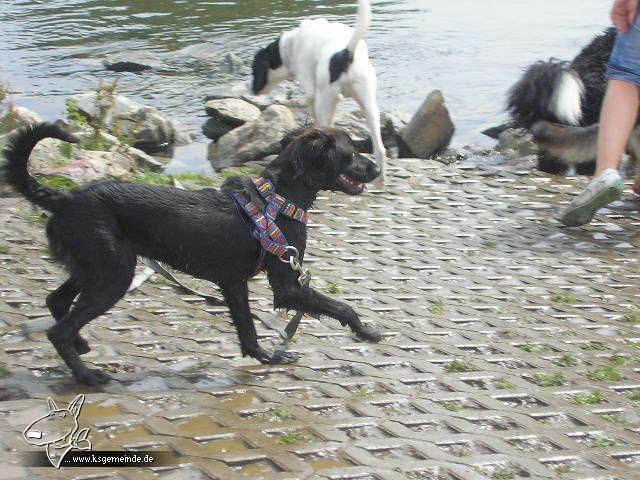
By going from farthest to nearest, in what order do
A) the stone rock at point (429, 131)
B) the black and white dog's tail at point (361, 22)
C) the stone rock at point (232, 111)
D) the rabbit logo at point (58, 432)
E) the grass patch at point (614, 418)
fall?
the stone rock at point (232, 111)
the stone rock at point (429, 131)
the black and white dog's tail at point (361, 22)
the grass patch at point (614, 418)
the rabbit logo at point (58, 432)

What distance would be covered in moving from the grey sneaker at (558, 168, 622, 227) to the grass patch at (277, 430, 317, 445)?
3.14m

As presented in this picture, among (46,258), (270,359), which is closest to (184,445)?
(270,359)

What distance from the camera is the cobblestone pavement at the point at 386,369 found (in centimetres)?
291

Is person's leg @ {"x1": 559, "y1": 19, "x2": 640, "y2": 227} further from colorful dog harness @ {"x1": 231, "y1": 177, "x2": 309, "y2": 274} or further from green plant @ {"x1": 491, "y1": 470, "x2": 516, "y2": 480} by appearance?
green plant @ {"x1": 491, "y1": 470, "x2": 516, "y2": 480}

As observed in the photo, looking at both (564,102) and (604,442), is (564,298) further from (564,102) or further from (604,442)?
Result: (564,102)

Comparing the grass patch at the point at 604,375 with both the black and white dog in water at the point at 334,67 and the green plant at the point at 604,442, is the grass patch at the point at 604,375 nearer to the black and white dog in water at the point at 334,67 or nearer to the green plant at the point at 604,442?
the green plant at the point at 604,442

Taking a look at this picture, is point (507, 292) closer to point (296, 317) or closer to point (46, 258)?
point (296, 317)

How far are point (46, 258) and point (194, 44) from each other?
8.70 metres

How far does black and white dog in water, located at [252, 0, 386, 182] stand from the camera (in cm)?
696

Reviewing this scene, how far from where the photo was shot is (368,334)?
3.84 m

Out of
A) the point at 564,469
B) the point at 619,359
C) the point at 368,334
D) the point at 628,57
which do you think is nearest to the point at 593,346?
the point at 619,359

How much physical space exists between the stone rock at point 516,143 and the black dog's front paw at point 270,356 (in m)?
5.08

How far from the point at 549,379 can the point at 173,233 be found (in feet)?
5.48

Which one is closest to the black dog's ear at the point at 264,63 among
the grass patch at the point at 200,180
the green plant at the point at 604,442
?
the grass patch at the point at 200,180
